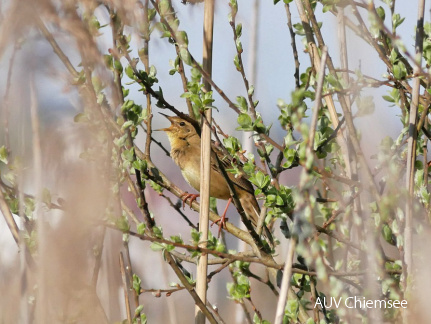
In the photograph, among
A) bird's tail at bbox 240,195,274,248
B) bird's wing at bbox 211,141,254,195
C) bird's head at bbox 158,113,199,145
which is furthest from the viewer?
bird's head at bbox 158,113,199,145

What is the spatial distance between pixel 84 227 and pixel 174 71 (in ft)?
2.53

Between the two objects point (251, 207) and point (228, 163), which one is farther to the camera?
point (251, 207)

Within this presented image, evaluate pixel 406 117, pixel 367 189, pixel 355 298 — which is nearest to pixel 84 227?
pixel 367 189

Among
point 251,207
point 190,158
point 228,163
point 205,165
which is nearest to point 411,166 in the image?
point 205,165

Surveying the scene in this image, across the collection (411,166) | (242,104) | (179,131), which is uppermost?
(179,131)

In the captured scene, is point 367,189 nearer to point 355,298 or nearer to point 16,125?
point 355,298

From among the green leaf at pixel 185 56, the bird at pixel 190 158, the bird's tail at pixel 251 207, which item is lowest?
the green leaf at pixel 185 56

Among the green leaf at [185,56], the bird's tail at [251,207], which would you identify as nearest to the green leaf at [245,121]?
the green leaf at [185,56]

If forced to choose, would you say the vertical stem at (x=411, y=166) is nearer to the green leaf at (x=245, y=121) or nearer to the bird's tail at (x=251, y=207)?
the green leaf at (x=245, y=121)

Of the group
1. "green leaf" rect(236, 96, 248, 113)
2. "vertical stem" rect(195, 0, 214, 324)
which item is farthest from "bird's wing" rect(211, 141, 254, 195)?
"green leaf" rect(236, 96, 248, 113)

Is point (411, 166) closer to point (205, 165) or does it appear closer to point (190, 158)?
point (205, 165)

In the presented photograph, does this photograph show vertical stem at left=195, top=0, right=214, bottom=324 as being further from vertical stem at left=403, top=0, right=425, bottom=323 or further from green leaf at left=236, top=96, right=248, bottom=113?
vertical stem at left=403, top=0, right=425, bottom=323

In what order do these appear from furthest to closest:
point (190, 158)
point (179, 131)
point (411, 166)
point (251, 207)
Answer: point (179, 131), point (190, 158), point (251, 207), point (411, 166)

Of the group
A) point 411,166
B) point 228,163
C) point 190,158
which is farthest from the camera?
point 190,158
